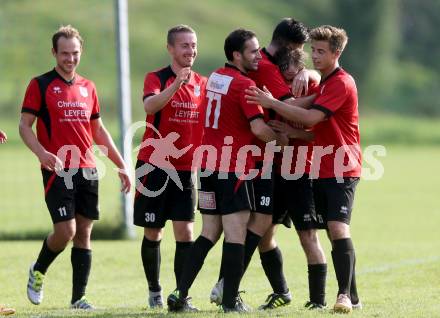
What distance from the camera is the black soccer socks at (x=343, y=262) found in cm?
841

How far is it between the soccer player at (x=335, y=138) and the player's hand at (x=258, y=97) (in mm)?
11

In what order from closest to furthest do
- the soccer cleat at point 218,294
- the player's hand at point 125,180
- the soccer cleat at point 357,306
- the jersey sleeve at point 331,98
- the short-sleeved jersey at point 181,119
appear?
the jersey sleeve at point 331,98
the soccer cleat at point 357,306
the soccer cleat at point 218,294
the short-sleeved jersey at point 181,119
the player's hand at point 125,180

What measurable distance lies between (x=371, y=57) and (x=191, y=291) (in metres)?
77.8

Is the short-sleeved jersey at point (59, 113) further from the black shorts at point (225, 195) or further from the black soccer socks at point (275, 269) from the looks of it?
the black soccer socks at point (275, 269)

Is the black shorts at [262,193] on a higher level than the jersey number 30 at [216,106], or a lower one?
lower

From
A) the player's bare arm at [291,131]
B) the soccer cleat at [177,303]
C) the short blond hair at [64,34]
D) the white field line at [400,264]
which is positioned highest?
the short blond hair at [64,34]

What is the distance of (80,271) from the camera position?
961cm

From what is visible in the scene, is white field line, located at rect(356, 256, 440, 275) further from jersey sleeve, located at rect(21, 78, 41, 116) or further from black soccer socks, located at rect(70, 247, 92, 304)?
jersey sleeve, located at rect(21, 78, 41, 116)

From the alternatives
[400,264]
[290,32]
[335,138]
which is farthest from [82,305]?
[400,264]

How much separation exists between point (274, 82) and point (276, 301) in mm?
1997

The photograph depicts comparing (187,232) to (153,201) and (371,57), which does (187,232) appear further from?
(371,57)

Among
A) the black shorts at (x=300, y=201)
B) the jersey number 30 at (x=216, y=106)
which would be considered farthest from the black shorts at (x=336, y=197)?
the jersey number 30 at (x=216, y=106)

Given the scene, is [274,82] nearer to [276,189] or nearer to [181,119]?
[276,189]

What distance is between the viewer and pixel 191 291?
1074 centimetres
